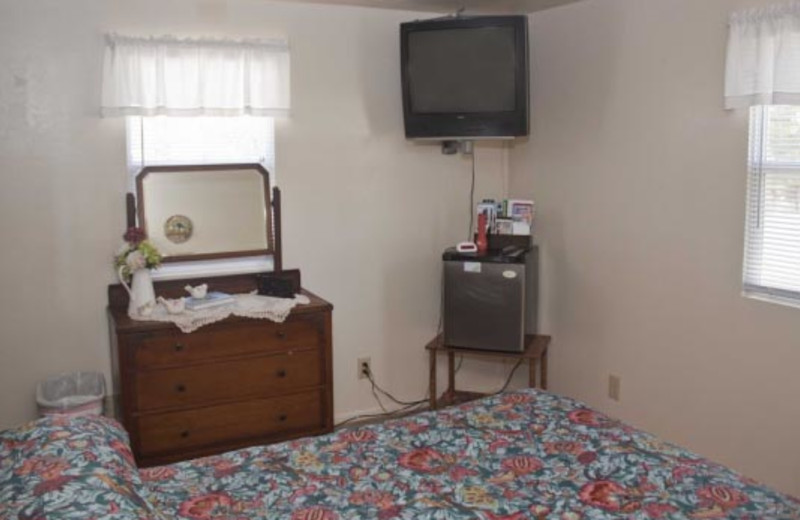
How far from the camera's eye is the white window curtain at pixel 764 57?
101 inches

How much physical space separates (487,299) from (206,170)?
58.1 inches

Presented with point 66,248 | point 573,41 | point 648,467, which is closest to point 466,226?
point 573,41

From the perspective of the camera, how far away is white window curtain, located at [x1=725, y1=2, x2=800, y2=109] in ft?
8.44

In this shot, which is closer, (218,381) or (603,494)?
(603,494)

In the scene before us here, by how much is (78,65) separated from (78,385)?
4.66 feet

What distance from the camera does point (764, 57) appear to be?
264cm

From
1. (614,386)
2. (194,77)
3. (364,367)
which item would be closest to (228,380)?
(364,367)

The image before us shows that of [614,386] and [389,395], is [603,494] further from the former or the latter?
[389,395]

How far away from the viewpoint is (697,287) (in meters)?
3.07

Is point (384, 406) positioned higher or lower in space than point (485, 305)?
lower

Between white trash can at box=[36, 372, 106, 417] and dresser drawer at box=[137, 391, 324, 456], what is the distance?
0.30 m

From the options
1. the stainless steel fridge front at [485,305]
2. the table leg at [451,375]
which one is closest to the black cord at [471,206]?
the stainless steel fridge front at [485,305]

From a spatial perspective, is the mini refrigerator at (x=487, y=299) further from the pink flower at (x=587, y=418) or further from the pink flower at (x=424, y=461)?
the pink flower at (x=424, y=461)

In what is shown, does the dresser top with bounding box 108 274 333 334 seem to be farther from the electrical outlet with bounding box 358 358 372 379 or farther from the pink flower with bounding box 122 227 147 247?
the electrical outlet with bounding box 358 358 372 379
